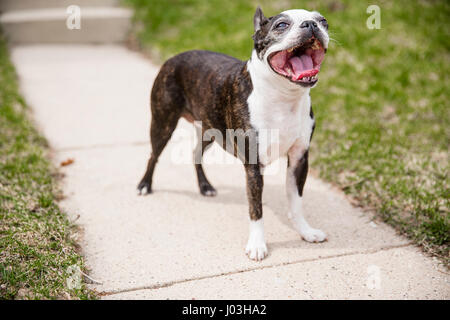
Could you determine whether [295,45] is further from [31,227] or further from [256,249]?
[31,227]

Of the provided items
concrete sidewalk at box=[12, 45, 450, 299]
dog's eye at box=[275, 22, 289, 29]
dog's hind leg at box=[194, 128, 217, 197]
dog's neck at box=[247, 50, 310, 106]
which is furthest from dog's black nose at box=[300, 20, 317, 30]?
dog's hind leg at box=[194, 128, 217, 197]

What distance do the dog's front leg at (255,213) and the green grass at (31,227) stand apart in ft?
3.54

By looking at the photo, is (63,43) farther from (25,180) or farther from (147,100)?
(25,180)

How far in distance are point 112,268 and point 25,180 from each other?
59.5 inches

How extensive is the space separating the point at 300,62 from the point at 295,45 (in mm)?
157

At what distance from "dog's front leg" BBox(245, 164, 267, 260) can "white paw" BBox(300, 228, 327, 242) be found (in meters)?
0.33

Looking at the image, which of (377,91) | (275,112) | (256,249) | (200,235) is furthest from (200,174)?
(377,91)

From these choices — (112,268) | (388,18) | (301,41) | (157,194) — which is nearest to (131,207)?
(157,194)

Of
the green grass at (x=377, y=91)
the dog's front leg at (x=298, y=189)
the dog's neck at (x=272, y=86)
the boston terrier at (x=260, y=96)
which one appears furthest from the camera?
the green grass at (x=377, y=91)

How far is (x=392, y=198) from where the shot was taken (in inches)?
151

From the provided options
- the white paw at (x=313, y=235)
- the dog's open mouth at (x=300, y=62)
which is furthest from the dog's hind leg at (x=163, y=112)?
the white paw at (x=313, y=235)

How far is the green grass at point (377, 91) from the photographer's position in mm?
3895

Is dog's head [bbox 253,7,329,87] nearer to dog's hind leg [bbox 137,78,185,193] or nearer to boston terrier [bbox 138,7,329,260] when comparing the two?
boston terrier [bbox 138,7,329,260]

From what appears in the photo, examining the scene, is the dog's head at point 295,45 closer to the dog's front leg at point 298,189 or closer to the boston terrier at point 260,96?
the boston terrier at point 260,96
